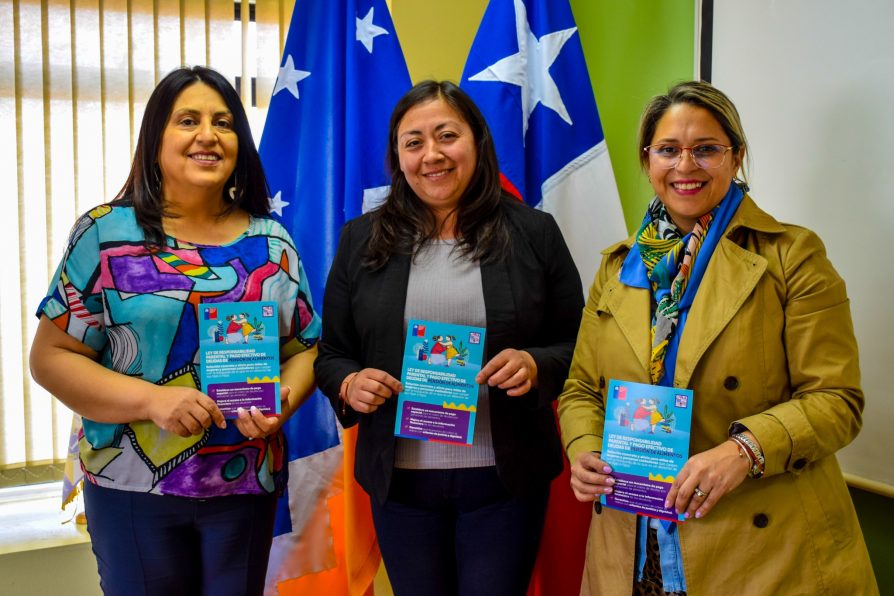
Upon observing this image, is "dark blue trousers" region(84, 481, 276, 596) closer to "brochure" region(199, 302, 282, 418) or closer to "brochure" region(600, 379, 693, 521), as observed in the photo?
"brochure" region(199, 302, 282, 418)

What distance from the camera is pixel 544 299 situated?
174cm

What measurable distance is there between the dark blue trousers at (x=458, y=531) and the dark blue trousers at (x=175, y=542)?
1.05ft

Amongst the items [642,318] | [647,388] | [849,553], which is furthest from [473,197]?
[849,553]

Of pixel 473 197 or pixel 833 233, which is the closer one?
pixel 473 197

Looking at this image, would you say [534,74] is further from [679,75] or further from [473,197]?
[473,197]

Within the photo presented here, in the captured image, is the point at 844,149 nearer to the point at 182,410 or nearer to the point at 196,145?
the point at 196,145

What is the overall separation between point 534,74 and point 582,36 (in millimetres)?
574

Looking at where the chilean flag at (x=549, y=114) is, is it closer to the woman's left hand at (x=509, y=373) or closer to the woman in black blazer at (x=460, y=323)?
the woman in black blazer at (x=460, y=323)

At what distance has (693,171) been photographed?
4.83ft

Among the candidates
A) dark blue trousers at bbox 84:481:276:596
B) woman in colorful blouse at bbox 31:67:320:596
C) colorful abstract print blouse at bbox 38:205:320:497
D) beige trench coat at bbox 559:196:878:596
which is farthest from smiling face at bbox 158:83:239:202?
beige trench coat at bbox 559:196:878:596

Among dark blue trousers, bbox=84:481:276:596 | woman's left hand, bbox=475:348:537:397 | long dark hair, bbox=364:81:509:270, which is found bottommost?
dark blue trousers, bbox=84:481:276:596

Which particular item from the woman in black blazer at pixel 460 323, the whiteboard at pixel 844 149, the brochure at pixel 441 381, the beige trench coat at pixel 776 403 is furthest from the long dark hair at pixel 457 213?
the whiteboard at pixel 844 149

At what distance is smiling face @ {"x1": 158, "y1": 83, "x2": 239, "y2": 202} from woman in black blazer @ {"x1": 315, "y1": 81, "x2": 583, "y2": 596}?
375 millimetres

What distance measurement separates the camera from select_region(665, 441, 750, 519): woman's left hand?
1303 millimetres
